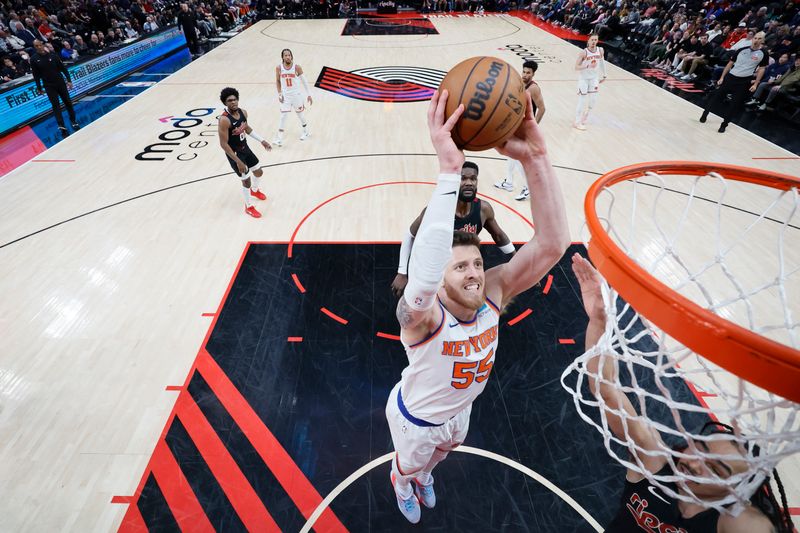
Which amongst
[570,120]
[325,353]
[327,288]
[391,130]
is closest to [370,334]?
[325,353]

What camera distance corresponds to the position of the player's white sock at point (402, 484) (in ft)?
8.66

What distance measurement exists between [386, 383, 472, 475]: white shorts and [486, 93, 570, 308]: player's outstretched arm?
2.62 ft

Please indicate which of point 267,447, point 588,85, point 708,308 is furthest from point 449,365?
point 588,85

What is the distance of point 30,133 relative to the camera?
9023 millimetres

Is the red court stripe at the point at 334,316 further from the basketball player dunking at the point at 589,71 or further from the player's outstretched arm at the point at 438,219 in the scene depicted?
the basketball player dunking at the point at 589,71

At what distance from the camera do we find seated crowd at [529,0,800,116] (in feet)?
33.1

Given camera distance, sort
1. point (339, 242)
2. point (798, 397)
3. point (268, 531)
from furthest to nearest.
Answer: point (339, 242), point (268, 531), point (798, 397)

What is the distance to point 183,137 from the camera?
342 inches

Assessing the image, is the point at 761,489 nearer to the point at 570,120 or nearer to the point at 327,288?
the point at 327,288

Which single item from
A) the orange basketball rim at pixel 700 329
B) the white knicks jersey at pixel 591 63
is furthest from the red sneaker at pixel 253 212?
the white knicks jersey at pixel 591 63

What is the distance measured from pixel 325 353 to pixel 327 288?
3.18ft

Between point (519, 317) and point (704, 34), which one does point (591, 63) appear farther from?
point (704, 34)

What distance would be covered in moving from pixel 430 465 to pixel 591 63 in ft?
27.1

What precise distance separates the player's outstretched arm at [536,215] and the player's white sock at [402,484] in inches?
51.7
